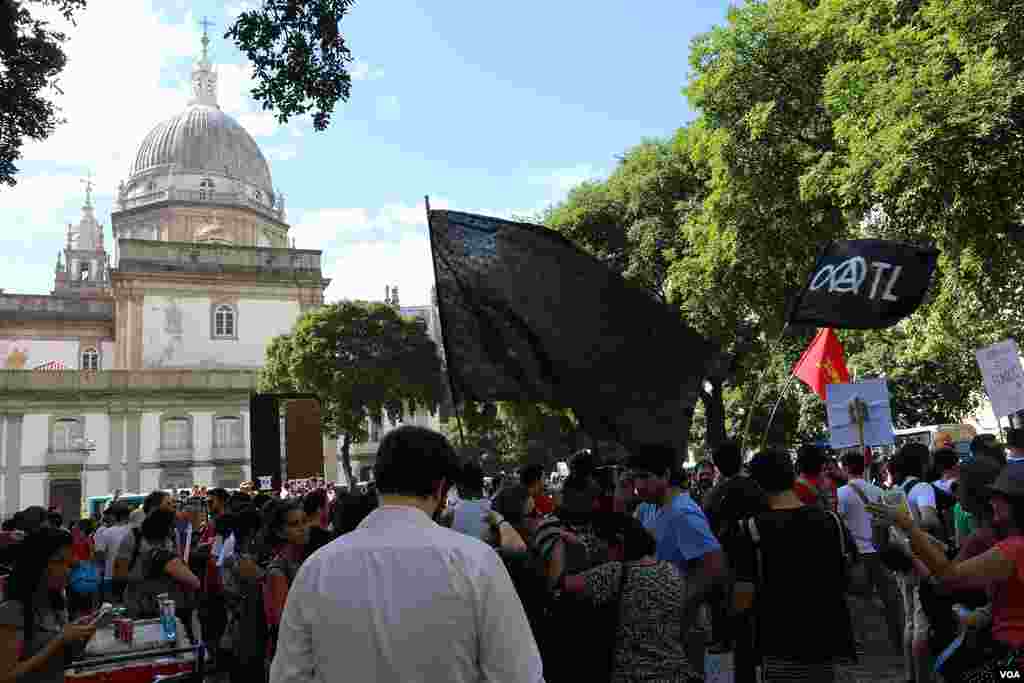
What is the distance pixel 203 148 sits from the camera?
69125mm

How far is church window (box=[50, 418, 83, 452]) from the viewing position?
160 ft

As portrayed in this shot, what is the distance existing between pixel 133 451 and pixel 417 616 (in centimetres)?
5108

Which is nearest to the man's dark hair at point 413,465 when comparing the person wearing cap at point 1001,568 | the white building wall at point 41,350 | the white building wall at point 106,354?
the person wearing cap at point 1001,568

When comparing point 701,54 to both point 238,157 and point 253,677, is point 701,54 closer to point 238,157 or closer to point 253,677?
point 253,677

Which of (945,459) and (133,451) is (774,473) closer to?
(945,459)

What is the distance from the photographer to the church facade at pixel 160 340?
48.7 m

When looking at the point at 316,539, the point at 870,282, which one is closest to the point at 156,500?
the point at 316,539

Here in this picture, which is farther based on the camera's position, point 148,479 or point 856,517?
point 148,479

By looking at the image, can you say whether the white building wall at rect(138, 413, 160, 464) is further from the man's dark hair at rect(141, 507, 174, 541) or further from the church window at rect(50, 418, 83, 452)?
the man's dark hair at rect(141, 507, 174, 541)

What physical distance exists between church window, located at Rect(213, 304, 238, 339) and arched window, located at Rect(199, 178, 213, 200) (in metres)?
14.8

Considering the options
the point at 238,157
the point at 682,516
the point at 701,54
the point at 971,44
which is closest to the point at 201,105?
the point at 238,157

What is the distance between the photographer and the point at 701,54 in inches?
718

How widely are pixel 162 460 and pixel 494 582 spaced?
5101 centimetres

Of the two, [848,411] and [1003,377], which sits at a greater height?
[1003,377]
